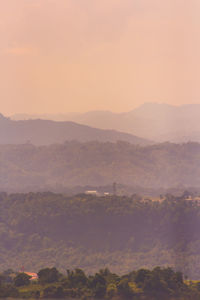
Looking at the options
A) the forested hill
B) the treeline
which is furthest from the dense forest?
the treeline

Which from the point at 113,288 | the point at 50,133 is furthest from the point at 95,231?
the point at 113,288

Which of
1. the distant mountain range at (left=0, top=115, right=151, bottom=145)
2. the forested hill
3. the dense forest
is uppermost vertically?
the distant mountain range at (left=0, top=115, right=151, bottom=145)

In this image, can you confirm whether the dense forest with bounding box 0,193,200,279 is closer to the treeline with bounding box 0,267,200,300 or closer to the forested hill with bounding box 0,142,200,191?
the forested hill with bounding box 0,142,200,191

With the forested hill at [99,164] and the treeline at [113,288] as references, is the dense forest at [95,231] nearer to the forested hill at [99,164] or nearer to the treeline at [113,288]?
the forested hill at [99,164]

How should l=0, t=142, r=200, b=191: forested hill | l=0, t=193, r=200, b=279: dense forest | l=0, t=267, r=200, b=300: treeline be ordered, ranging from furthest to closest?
l=0, t=142, r=200, b=191: forested hill < l=0, t=193, r=200, b=279: dense forest < l=0, t=267, r=200, b=300: treeline

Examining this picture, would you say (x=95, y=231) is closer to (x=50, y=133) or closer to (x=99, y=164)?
(x=99, y=164)

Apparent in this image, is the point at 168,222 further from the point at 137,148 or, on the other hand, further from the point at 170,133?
the point at 170,133

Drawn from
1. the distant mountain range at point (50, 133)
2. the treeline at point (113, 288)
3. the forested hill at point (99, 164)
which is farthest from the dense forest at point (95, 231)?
the treeline at point (113, 288)
